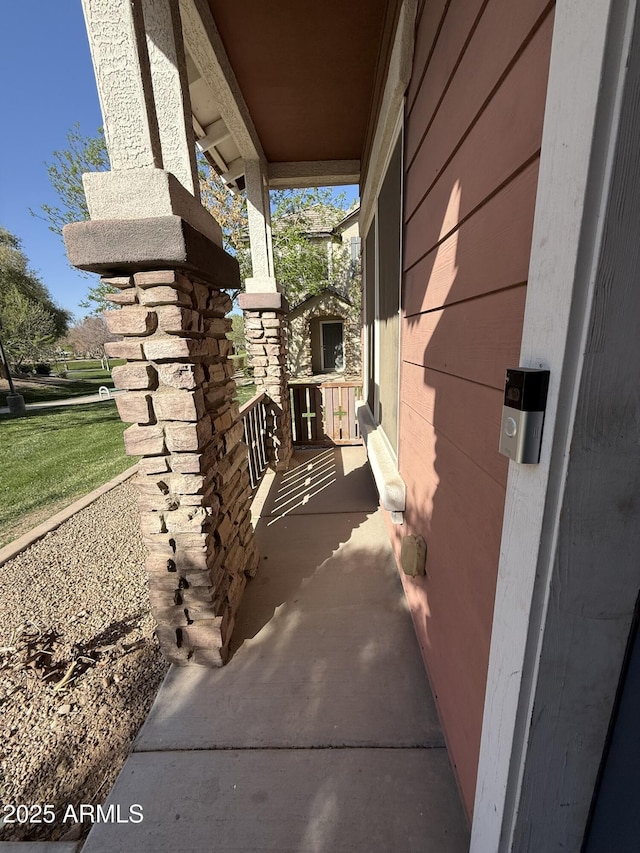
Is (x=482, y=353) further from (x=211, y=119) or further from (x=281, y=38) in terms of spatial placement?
(x=211, y=119)

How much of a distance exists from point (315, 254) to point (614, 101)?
42.5 ft

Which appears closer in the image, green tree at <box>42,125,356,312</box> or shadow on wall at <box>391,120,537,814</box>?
shadow on wall at <box>391,120,537,814</box>

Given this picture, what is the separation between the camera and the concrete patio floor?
1.20 metres

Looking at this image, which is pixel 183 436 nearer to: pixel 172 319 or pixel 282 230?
pixel 172 319

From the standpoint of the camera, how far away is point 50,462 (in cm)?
584

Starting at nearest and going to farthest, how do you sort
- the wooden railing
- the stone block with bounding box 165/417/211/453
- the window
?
1. the stone block with bounding box 165/417/211/453
2. the window
3. the wooden railing

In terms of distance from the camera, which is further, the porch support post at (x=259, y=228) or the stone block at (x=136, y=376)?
the porch support post at (x=259, y=228)

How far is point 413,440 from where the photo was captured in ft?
5.90

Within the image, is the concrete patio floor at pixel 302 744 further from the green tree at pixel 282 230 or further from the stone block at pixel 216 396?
the green tree at pixel 282 230

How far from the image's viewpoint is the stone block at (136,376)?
1.48 meters

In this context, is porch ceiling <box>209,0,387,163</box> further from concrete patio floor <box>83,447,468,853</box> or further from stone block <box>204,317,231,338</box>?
concrete patio floor <box>83,447,468,853</box>

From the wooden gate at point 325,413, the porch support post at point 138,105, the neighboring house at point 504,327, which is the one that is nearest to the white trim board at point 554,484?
the neighboring house at point 504,327

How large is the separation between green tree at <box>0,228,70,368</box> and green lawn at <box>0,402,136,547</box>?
10796 mm

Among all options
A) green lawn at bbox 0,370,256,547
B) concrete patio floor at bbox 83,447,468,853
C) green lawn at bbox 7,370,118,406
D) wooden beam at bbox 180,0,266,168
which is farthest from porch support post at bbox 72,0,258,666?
green lawn at bbox 7,370,118,406
